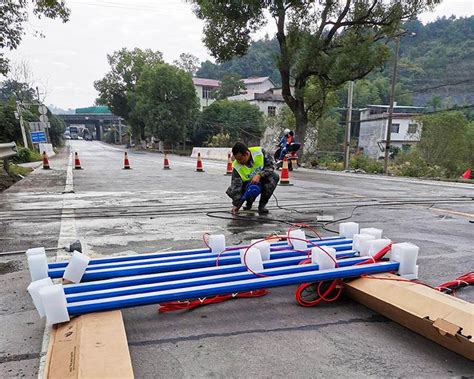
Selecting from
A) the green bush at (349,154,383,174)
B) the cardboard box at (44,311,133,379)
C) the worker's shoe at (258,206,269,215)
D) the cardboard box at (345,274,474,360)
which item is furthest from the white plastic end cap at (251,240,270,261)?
the green bush at (349,154,383,174)

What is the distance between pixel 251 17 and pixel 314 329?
1800 centimetres

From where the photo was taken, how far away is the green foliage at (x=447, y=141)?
26442 mm

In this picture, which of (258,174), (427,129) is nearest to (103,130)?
(427,129)

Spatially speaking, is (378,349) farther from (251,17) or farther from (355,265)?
(251,17)

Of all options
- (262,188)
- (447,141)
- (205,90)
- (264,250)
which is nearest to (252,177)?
(262,188)

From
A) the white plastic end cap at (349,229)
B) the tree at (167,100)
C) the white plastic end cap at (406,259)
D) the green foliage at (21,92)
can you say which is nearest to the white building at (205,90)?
the tree at (167,100)

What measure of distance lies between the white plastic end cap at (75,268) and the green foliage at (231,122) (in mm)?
41465

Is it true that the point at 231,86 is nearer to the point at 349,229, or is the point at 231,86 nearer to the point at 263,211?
the point at 263,211

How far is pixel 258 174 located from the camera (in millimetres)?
5367

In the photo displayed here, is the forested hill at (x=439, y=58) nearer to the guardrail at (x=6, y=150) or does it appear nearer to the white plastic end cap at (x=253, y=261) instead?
the guardrail at (x=6, y=150)

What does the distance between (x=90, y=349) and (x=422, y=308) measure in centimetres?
175

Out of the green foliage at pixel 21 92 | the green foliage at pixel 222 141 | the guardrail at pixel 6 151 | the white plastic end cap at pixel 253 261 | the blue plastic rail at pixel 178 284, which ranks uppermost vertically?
the green foliage at pixel 21 92

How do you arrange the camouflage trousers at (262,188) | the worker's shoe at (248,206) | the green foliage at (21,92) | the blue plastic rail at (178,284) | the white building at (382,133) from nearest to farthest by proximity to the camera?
the blue plastic rail at (178,284)
the camouflage trousers at (262,188)
the worker's shoe at (248,206)
the green foliage at (21,92)
the white building at (382,133)

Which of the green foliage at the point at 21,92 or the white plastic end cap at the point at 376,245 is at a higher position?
the green foliage at the point at 21,92
